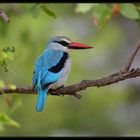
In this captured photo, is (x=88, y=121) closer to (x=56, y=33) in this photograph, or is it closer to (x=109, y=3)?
(x=56, y=33)

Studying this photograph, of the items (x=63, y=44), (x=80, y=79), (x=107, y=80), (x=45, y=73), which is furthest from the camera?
(x=80, y=79)

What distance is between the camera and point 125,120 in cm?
830

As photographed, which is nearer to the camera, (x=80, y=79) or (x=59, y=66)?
(x=59, y=66)

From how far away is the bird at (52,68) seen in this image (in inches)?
145

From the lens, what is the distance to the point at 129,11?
3.58 meters

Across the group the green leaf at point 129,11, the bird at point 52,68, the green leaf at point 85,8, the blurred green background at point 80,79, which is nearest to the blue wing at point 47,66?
the bird at point 52,68

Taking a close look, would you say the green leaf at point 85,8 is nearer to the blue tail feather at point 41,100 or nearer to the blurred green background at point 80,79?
the blue tail feather at point 41,100

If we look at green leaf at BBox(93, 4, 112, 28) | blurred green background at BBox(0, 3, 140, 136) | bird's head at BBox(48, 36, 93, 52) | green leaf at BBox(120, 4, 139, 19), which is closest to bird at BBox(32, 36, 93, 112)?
bird's head at BBox(48, 36, 93, 52)

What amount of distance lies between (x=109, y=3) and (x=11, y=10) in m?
2.94

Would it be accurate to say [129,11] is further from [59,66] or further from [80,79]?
[80,79]

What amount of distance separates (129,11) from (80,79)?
12.8 feet

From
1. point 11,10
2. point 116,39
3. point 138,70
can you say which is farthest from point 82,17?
point 138,70

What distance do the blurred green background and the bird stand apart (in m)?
2.90

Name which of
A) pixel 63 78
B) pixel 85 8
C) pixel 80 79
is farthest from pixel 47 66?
pixel 80 79
